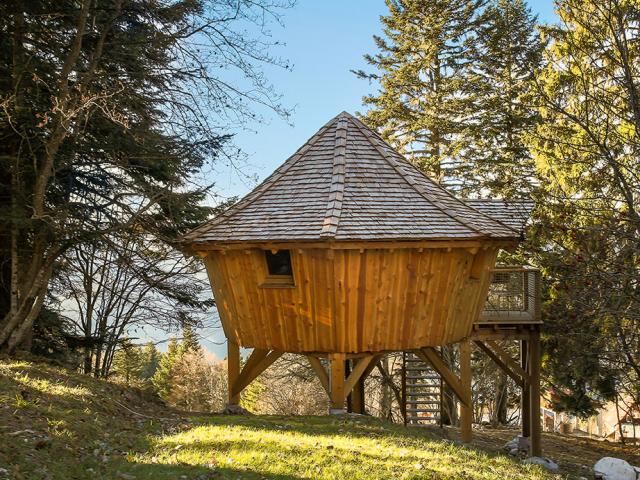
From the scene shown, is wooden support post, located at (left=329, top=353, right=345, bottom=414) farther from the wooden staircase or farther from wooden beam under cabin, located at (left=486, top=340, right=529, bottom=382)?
the wooden staircase

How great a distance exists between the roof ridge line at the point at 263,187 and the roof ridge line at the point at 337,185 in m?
0.51

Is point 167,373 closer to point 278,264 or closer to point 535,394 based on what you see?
point 535,394

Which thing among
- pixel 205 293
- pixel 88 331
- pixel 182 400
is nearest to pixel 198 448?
pixel 205 293

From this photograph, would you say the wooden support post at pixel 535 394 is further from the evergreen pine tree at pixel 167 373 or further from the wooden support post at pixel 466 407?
the evergreen pine tree at pixel 167 373

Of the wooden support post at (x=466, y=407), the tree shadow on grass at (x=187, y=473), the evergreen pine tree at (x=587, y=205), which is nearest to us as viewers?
the tree shadow on grass at (x=187, y=473)

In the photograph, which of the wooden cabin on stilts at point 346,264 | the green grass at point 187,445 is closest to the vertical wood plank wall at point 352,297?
the wooden cabin on stilts at point 346,264

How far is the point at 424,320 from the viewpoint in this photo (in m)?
10.4

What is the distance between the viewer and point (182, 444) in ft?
23.7

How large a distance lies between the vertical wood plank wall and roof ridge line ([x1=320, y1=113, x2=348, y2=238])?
43 centimetres

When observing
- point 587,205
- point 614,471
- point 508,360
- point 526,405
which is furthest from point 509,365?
point 587,205

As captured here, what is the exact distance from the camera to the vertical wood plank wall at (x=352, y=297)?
9.75m

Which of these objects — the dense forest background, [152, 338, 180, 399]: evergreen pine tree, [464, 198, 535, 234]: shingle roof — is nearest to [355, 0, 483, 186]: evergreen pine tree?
the dense forest background

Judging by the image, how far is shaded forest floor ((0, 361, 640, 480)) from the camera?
6.18m

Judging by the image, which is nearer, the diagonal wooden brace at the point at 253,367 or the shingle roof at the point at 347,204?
the shingle roof at the point at 347,204
